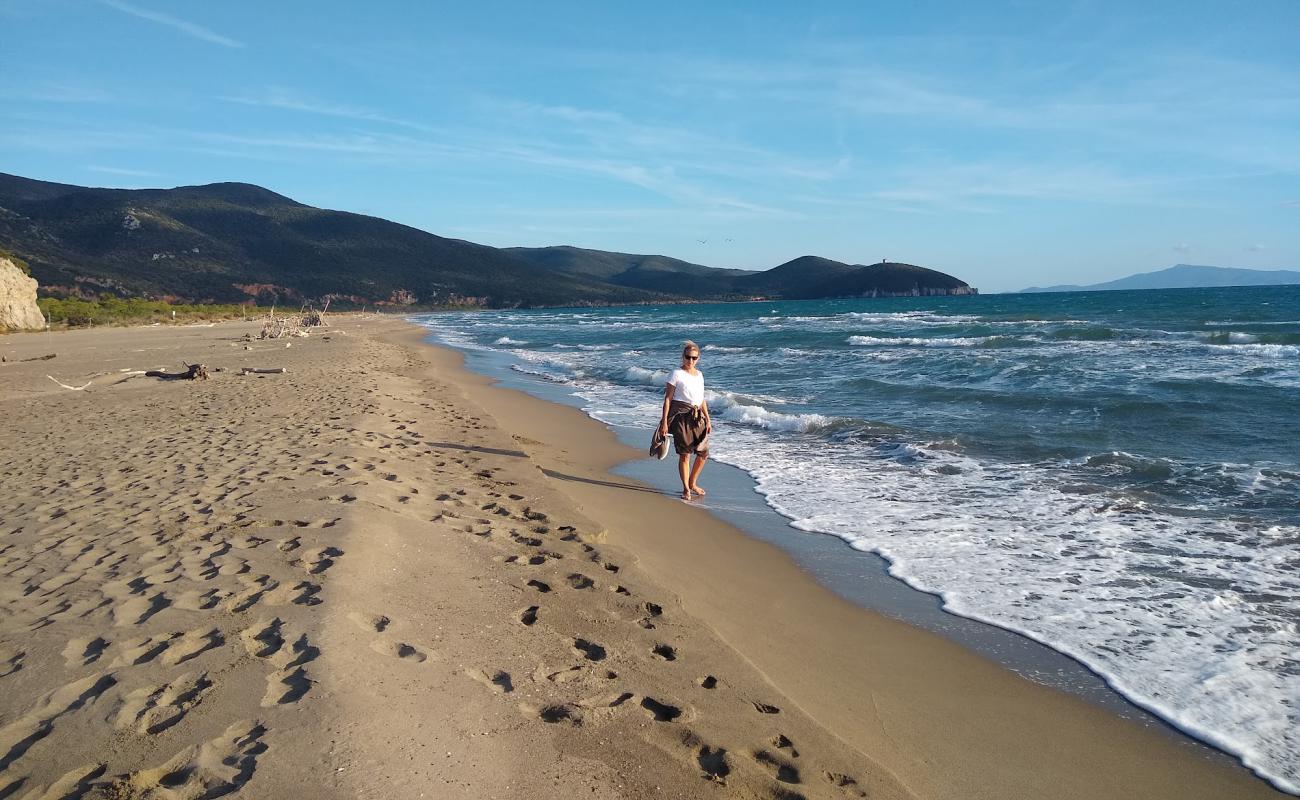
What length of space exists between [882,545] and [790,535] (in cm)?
76

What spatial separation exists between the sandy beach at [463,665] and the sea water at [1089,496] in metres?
0.68

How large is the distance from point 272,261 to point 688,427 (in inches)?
3905

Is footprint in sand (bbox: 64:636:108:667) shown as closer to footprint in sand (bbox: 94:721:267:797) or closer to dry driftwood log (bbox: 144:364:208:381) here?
footprint in sand (bbox: 94:721:267:797)

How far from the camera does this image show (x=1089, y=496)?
698 centimetres

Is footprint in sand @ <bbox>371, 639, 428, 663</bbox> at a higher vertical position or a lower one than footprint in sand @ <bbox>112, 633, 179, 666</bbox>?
higher

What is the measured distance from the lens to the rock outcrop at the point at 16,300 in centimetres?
3018

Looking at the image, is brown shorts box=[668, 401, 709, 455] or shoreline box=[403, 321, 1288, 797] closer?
shoreline box=[403, 321, 1288, 797]

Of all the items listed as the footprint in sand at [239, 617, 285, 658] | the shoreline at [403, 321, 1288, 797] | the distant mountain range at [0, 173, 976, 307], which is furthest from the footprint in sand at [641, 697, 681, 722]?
the distant mountain range at [0, 173, 976, 307]

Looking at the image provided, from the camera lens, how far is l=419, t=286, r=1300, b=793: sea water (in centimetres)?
394

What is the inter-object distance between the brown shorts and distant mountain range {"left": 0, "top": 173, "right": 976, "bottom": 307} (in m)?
66.0

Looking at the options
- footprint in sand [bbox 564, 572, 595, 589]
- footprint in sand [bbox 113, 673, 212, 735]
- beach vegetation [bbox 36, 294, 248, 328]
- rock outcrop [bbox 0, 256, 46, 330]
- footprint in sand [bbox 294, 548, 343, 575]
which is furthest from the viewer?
beach vegetation [bbox 36, 294, 248, 328]

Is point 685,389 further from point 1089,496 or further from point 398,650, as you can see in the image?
point 398,650

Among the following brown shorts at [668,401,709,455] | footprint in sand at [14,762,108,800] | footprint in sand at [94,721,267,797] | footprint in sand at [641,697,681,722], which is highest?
brown shorts at [668,401,709,455]

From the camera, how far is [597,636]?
3.78 metres
